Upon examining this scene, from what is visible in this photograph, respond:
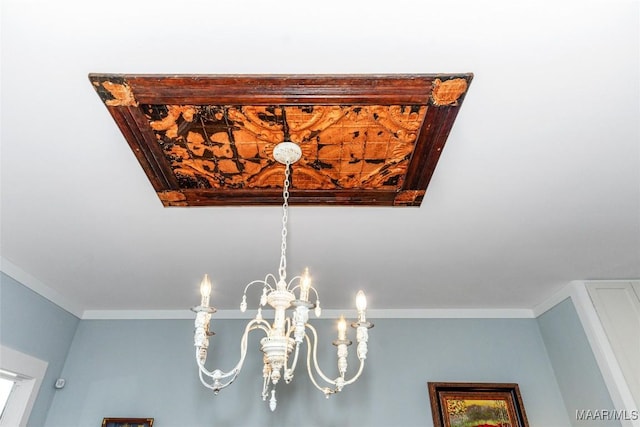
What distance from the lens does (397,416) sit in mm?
2779

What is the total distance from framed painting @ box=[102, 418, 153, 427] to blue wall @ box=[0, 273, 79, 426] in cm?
51

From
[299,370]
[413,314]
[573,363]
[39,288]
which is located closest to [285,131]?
[299,370]

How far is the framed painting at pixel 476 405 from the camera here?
273cm

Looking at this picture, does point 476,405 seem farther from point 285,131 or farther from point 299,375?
point 285,131

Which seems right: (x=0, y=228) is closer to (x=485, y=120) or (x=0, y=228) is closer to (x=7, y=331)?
(x=7, y=331)

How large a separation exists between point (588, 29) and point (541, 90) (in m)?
0.23

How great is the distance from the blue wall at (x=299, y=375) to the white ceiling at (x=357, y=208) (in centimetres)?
36

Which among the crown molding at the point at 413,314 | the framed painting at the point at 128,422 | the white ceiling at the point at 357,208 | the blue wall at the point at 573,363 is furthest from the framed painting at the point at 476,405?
the framed painting at the point at 128,422

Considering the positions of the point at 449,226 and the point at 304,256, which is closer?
the point at 449,226

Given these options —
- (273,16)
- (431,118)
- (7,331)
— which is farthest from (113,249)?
(431,118)

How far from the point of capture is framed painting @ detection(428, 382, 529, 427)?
2731 mm

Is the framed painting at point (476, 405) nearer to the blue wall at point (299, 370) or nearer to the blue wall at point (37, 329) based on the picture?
the blue wall at point (299, 370)

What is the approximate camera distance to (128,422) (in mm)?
2789

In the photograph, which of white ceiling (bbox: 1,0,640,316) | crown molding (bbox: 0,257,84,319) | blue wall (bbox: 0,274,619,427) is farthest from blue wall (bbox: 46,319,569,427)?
white ceiling (bbox: 1,0,640,316)
